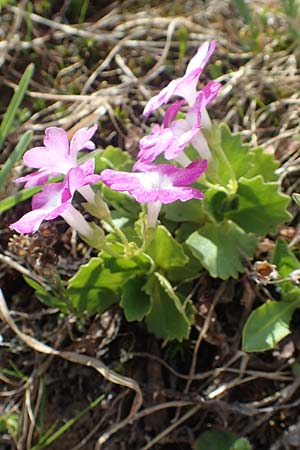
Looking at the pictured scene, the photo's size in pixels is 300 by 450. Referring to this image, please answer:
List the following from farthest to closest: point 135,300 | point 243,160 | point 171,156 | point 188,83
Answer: point 243,160
point 135,300
point 188,83
point 171,156

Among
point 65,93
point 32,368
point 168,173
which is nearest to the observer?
point 168,173

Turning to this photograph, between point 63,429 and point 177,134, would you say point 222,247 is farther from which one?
point 63,429

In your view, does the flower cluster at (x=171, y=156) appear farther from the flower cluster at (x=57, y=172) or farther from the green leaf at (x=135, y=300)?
the green leaf at (x=135, y=300)

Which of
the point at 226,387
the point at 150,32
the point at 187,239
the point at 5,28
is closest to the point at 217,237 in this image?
the point at 187,239

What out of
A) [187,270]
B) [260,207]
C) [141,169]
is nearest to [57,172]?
[141,169]

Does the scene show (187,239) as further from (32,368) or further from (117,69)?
(117,69)

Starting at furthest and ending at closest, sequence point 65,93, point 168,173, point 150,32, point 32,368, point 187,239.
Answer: point 150,32 → point 65,93 → point 32,368 → point 187,239 → point 168,173
